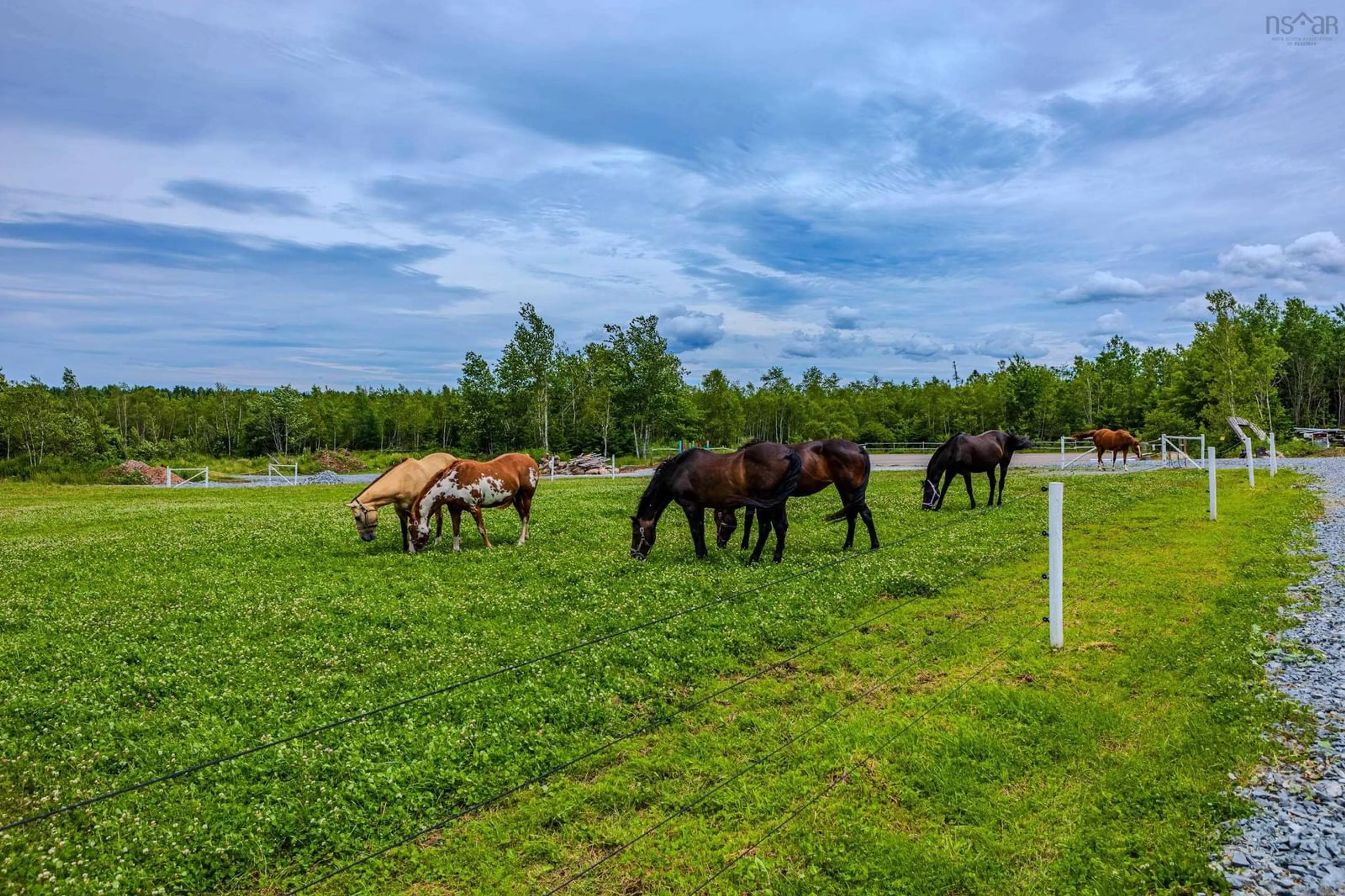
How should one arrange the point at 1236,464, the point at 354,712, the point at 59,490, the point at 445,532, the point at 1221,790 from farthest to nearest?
the point at 59,490
the point at 1236,464
the point at 445,532
the point at 354,712
the point at 1221,790

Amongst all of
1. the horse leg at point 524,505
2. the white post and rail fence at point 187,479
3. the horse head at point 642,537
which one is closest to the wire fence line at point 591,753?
the horse head at point 642,537

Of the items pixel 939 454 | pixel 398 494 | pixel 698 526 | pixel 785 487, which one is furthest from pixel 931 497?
pixel 398 494

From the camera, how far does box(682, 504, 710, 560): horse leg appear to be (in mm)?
13046

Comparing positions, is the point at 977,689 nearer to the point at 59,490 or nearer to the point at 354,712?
the point at 354,712

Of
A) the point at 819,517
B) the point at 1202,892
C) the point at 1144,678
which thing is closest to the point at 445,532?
the point at 819,517

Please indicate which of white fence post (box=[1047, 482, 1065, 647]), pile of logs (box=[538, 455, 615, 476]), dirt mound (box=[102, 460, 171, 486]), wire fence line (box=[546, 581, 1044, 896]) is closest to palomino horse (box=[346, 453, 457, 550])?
wire fence line (box=[546, 581, 1044, 896])

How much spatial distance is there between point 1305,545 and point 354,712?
1664cm

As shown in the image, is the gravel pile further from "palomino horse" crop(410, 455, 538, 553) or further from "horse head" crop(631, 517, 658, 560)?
"palomino horse" crop(410, 455, 538, 553)

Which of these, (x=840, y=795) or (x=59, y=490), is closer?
(x=840, y=795)

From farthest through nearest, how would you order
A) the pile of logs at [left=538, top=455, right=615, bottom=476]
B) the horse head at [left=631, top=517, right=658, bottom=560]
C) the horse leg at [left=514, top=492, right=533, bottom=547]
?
the pile of logs at [left=538, top=455, right=615, bottom=476] → the horse leg at [left=514, top=492, right=533, bottom=547] → the horse head at [left=631, top=517, right=658, bottom=560]

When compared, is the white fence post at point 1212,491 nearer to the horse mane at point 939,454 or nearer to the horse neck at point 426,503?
the horse mane at point 939,454

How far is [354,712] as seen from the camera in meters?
6.41

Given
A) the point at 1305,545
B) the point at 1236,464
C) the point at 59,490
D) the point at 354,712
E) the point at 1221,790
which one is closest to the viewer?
the point at 1221,790

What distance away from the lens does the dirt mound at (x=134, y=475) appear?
43906mm
